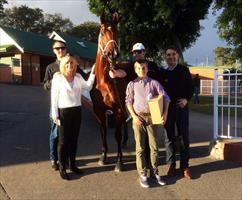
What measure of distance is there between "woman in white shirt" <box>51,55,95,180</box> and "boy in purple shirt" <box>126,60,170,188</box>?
0.86 meters

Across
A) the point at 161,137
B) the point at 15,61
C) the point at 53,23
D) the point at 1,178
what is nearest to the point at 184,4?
the point at 161,137

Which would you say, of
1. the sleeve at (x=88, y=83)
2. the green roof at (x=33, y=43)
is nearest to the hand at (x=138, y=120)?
the sleeve at (x=88, y=83)

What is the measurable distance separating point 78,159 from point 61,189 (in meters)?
1.84

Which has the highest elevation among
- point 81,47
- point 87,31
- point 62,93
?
point 87,31

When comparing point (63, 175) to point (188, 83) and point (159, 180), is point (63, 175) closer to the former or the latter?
point (159, 180)

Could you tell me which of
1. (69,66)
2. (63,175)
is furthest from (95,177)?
(69,66)

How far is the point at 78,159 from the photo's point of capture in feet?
26.4

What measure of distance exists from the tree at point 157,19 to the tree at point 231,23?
94 centimetres

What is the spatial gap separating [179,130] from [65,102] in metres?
1.90

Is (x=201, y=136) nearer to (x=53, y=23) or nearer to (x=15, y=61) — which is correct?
(x=15, y=61)

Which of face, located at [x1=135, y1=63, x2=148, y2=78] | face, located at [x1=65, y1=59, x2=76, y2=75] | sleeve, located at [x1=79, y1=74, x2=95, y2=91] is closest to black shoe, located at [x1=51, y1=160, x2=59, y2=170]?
sleeve, located at [x1=79, y1=74, x2=95, y2=91]

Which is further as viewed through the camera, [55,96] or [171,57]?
[171,57]

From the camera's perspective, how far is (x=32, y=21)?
71438mm

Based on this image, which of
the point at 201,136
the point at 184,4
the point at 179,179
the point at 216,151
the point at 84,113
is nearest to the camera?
the point at 179,179
